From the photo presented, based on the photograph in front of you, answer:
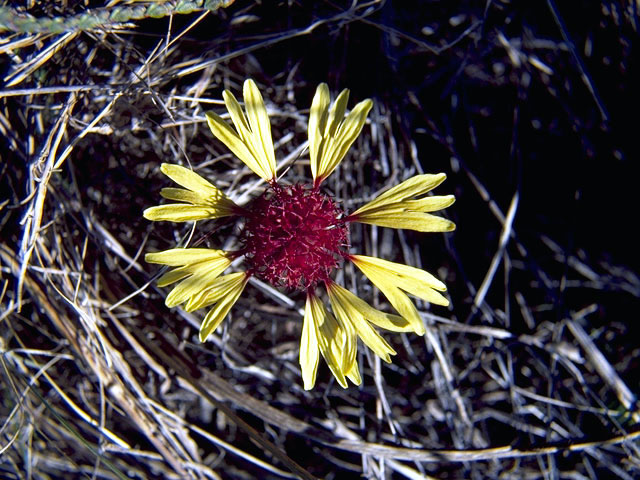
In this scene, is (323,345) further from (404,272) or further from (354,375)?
(404,272)

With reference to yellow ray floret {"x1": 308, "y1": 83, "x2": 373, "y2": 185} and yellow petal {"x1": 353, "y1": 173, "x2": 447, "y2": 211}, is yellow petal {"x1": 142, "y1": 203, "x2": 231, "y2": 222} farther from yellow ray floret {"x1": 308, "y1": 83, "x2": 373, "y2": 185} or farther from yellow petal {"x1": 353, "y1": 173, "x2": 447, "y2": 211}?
yellow petal {"x1": 353, "y1": 173, "x2": 447, "y2": 211}

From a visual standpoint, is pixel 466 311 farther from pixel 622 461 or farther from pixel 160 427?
pixel 160 427

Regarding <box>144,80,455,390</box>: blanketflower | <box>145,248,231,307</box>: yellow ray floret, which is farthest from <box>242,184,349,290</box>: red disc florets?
<box>145,248,231,307</box>: yellow ray floret

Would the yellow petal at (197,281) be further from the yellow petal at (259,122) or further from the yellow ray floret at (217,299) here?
the yellow petal at (259,122)

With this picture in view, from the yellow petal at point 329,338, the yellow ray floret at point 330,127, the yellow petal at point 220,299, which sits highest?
the yellow ray floret at point 330,127

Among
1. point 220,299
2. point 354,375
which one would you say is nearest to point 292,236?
point 220,299

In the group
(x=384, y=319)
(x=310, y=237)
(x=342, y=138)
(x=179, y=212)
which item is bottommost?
(x=384, y=319)

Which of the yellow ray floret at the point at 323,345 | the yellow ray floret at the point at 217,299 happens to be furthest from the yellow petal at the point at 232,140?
the yellow ray floret at the point at 323,345

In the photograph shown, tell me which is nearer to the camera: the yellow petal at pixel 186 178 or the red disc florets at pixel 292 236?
the yellow petal at pixel 186 178
